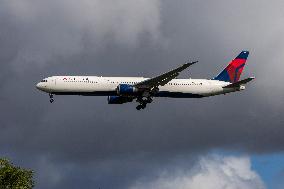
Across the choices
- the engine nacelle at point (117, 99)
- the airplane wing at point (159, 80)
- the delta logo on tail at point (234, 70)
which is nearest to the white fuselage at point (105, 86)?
the airplane wing at point (159, 80)

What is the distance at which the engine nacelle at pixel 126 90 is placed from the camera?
116062 mm

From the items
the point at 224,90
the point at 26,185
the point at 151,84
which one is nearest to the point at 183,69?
the point at 151,84

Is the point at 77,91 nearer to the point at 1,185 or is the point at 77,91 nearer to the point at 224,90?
the point at 1,185

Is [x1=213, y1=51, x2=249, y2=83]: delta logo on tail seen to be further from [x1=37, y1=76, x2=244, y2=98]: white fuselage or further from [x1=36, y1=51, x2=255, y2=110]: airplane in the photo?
[x1=37, y1=76, x2=244, y2=98]: white fuselage

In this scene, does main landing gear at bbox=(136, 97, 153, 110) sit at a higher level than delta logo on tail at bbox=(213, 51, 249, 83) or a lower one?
lower

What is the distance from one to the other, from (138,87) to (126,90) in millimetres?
2763

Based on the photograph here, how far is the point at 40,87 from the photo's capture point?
380 feet

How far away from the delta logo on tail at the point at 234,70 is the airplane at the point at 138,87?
65.2 inches

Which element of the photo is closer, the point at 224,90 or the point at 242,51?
the point at 224,90

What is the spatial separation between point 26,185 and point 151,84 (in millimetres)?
24960

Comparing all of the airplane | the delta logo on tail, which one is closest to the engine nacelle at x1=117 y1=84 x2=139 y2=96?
the airplane

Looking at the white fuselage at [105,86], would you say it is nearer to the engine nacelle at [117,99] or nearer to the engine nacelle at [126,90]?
the engine nacelle at [126,90]

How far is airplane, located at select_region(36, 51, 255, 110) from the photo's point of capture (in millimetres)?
114625

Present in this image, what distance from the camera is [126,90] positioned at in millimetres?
116438
